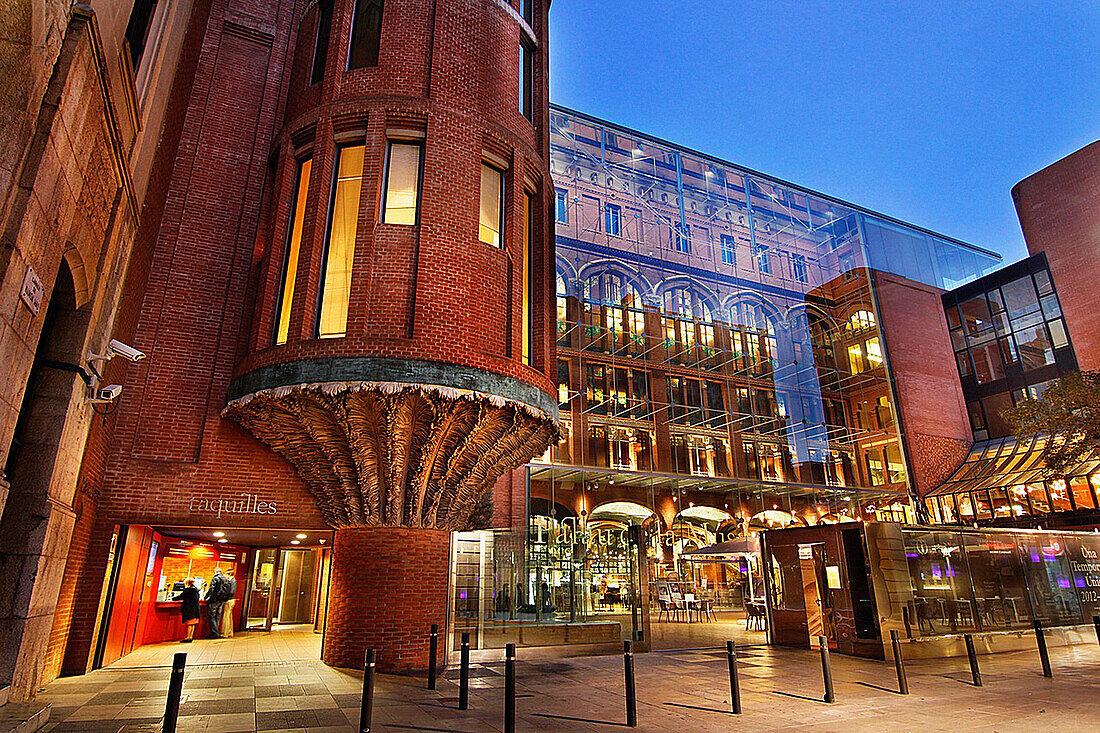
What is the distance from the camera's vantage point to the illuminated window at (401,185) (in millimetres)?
11695

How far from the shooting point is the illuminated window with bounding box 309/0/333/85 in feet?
44.7

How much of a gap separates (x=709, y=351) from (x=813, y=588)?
63.0ft

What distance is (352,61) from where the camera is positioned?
13188 millimetres

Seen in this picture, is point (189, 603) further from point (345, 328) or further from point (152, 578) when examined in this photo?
point (345, 328)

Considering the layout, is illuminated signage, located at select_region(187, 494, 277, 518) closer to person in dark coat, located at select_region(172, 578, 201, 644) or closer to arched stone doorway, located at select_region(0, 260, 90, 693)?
arched stone doorway, located at select_region(0, 260, 90, 693)

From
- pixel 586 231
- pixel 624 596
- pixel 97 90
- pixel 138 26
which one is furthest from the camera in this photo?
pixel 586 231

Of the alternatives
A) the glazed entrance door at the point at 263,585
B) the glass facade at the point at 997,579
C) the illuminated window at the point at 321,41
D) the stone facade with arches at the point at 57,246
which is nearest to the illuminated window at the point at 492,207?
the illuminated window at the point at 321,41

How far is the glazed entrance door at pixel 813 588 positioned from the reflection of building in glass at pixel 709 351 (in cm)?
1124

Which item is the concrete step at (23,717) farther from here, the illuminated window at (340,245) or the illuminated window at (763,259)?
the illuminated window at (763,259)

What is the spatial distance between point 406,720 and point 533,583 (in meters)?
7.27

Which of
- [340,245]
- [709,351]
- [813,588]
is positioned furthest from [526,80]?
[709,351]

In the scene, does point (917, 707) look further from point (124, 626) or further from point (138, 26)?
point (138, 26)

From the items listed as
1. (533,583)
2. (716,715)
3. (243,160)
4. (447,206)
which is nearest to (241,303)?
(243,160)

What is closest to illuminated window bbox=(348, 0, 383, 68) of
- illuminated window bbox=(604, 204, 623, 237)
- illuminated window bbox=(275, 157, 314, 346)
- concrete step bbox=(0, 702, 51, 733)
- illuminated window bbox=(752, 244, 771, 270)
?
illuminated window bbox=(275, 157, 314, 346)
